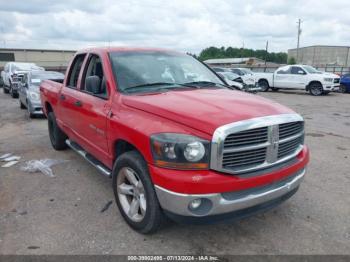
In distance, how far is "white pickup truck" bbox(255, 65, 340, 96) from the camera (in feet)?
62.6

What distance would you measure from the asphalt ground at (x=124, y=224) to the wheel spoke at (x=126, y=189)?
15.1 inches

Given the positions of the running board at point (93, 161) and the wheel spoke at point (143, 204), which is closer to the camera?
the wheel spoke at point (143, 204)

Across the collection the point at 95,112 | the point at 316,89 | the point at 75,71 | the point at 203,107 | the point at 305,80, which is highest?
the point at 75,71

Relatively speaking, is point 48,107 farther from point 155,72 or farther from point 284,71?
point 284,71

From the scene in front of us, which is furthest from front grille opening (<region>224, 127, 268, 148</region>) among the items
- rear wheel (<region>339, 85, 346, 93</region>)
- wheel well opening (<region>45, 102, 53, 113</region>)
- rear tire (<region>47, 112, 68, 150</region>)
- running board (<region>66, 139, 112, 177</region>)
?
rear wheel (<region>339, 85, 346, 93</region>)

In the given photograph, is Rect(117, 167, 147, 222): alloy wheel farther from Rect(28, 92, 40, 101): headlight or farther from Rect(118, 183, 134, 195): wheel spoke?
Rect(28, 92, 40, 101): headlight

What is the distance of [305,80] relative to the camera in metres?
19.7

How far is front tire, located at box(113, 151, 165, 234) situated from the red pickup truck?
0.03 feet

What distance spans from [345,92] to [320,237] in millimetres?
20811

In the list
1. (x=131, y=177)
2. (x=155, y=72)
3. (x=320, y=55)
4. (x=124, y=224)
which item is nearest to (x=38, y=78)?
(x=155, y=72)

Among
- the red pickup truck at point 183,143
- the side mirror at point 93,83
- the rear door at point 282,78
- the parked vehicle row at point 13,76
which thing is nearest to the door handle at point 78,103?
the red pickup truck at point 183,143

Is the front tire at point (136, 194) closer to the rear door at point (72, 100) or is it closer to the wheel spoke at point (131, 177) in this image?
the wheel spoke at point (131, 177)

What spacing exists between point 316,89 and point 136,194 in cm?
1846

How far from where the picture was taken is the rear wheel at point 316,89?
19234 millimetres
